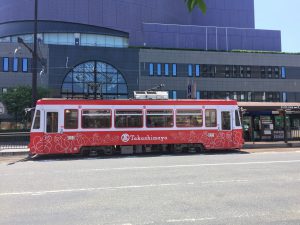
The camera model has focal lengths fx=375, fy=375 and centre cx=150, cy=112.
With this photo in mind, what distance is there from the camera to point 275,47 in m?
80.6

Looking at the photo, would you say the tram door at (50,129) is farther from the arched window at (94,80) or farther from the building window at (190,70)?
the building window at (190,70)

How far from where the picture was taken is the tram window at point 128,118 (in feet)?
67.8

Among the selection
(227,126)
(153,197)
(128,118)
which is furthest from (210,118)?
(153,197)

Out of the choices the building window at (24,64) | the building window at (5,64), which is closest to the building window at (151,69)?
the building window at (24,64)

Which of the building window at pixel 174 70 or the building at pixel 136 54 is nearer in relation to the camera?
the building at pixel 136 54

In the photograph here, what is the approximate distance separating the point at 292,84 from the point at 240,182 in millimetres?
64120

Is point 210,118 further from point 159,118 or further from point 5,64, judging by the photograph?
point 5,64

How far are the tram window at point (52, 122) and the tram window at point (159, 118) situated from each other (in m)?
4.98

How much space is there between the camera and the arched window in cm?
6084

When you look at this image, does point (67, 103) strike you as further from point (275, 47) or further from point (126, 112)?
point (275, 47)

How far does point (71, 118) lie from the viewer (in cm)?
2009

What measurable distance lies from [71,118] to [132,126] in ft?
11.0

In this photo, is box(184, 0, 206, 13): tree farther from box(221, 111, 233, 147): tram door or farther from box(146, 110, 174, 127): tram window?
box(221, 111, 233, 147): tram door

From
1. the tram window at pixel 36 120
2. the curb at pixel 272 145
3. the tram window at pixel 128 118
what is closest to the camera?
the tram window at pixel 36 120
